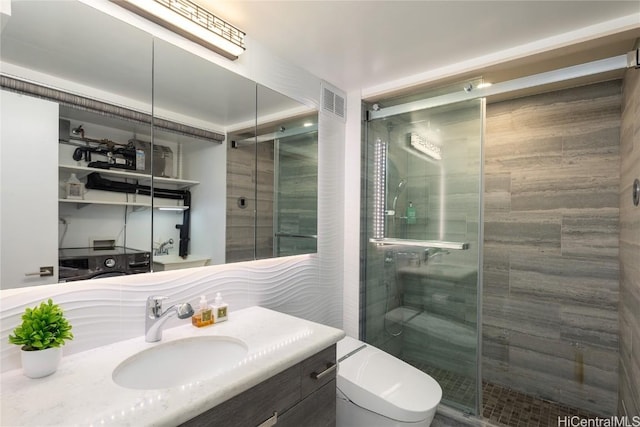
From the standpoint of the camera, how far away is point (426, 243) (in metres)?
2.25

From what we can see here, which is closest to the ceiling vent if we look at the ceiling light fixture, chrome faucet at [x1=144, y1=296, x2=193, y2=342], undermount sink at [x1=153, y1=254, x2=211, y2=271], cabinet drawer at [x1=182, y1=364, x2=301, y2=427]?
the ceiling light fixture

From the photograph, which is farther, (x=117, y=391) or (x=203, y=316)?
(x=203, y=316)

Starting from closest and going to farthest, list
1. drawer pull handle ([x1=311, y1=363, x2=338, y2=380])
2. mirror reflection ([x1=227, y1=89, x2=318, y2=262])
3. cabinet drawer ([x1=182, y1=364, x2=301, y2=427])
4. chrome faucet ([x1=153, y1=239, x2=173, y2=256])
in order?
cabinet drawer ([x1=182, y1=364, x2=301, y2=427])
drawer pull handle ([x1=311, y1=363, x2=338, y2=380])
chrome faucet ([x1=153, y1=239, x2=173, y2=256])
mirror reflection ([x1=227, y1=89, x2=318, y2=262])

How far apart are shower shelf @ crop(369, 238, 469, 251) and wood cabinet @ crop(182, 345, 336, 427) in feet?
3.97

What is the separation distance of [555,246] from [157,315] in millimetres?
2561

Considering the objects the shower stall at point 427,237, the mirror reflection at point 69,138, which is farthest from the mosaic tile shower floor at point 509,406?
the mirror reflection at point 69,138

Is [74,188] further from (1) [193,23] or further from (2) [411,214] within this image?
(2) [411,214]

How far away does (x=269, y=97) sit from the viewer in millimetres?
1800

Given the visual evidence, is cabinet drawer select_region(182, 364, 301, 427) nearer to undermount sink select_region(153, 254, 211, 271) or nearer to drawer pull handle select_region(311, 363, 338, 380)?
drawer pull handle select_region(311, 363, 338, 380)

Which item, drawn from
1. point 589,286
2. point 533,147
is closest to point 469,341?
point 589,286

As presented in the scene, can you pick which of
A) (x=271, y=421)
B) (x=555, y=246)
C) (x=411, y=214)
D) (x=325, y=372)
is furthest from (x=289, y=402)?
(x=555, y=246)

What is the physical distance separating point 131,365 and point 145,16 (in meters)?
1.33

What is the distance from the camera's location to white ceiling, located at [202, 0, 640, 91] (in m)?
1.38

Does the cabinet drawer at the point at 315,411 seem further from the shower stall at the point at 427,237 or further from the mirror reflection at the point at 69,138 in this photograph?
the shower stall at the point at 427,237
